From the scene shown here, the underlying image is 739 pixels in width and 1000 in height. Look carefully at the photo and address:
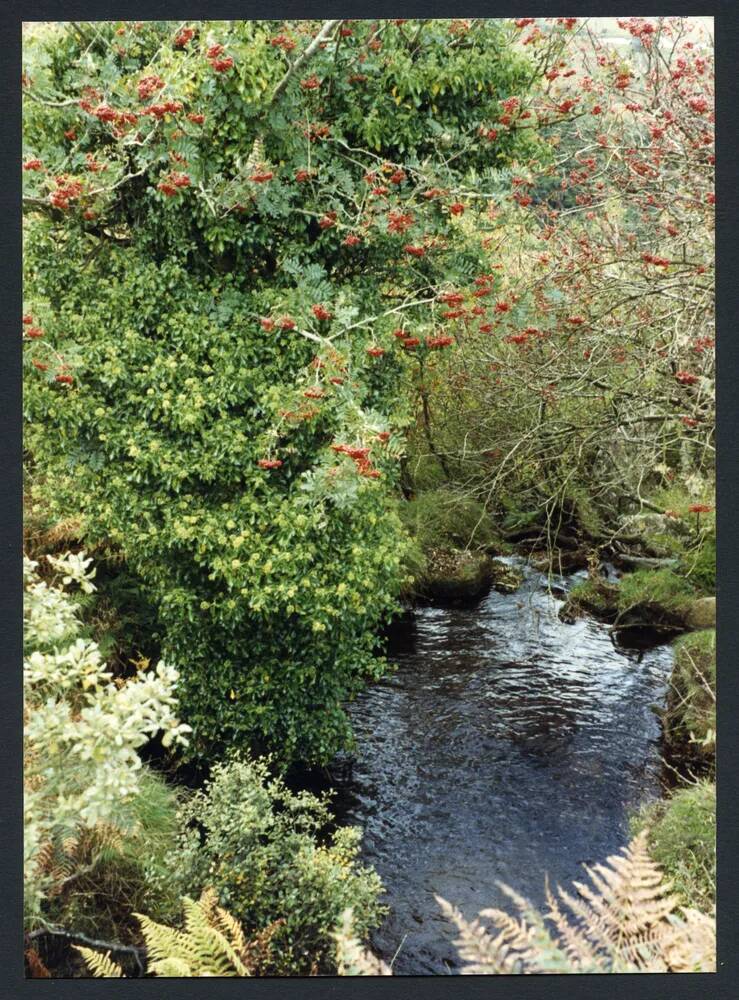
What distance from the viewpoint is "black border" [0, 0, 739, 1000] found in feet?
11.5

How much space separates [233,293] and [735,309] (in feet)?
8.33

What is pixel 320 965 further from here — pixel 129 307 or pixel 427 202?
pixel 427 202

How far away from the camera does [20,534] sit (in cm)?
378

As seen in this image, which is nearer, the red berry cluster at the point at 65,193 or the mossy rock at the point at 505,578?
the red berry cluster at the point at 65,193

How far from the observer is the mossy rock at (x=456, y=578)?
7094 mm

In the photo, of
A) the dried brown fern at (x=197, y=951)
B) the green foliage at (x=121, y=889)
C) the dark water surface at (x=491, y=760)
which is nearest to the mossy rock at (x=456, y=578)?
the dark water surface at (x=491, y=760)

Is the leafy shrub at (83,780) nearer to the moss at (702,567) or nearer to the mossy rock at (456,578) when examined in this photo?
the mossy rock at (456,578)

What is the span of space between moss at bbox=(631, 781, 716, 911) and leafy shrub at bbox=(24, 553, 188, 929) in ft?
7.87

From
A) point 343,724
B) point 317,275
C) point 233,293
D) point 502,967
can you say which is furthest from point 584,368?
point 502,967

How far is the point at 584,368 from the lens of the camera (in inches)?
199

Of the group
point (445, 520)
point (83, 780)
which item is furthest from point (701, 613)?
point (83, 780)

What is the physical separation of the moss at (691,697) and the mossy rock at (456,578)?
179 centimetres

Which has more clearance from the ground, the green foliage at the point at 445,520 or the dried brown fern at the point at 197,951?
Result: the green foliage at the point at 445,520

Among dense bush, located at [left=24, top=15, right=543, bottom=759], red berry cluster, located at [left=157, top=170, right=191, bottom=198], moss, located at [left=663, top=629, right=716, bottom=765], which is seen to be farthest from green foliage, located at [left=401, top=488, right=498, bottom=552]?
red berry cluster, located at [left=157, top=170, right=191, bottom=198]
